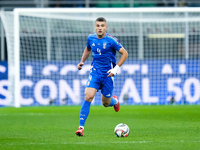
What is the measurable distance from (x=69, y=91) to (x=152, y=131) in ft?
35.5

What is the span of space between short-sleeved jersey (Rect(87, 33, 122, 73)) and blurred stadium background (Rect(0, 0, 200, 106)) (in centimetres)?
976

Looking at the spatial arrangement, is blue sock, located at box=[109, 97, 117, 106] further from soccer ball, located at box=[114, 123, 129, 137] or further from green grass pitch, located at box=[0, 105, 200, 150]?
soccer ball, located at box=[114, 123, 129, 137]

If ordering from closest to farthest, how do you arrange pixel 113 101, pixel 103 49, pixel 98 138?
pixel 98 138
pixel 103 49
pixel 113 101

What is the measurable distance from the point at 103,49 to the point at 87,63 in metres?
10.8

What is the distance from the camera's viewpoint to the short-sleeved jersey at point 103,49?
29.3 feet

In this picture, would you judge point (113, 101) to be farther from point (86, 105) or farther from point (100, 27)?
point (100, 27)

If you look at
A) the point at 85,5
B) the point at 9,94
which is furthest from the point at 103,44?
the point at 85,5

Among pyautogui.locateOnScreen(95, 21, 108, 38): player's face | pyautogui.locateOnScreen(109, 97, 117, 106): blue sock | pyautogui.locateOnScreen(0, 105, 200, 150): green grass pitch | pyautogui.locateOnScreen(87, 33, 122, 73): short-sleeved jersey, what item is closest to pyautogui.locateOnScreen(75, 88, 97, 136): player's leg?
pyautogui.locateOnScreen(0, 105, 200, 150): green grass pitch

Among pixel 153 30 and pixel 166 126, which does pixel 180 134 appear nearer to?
pixel 166 126

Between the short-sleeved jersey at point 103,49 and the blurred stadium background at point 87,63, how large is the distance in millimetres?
9763

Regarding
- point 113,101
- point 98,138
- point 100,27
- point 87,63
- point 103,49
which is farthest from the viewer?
point 87,63

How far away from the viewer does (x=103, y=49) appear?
8953 millimetres

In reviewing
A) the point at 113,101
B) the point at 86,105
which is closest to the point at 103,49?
the point at 86,105

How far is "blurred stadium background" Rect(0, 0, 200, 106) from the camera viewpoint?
19375 mm
